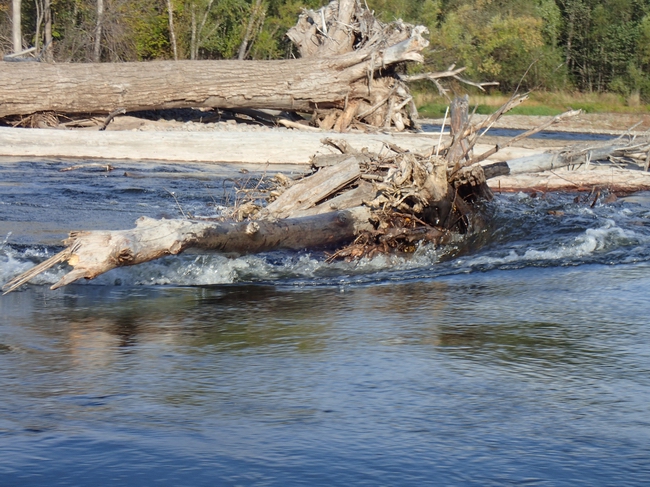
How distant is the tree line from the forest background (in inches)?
2.3

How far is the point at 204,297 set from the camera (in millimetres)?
5559

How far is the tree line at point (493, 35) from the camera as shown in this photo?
40.2m

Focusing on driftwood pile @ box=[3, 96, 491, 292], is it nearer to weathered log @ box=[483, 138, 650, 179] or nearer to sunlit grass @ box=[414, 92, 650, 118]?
weathered log @ box=[483, 138, 650, 179]

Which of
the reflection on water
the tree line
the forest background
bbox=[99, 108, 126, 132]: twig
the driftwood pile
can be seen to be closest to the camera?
the reflection on water

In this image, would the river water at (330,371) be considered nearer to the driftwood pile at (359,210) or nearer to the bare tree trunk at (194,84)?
the driftwood pile at (359,210)

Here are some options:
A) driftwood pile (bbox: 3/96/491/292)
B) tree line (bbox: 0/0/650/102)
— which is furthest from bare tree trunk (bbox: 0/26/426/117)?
tree line (bbox: 0/0/650/102)

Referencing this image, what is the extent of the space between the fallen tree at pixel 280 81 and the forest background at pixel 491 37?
20132 millimetres

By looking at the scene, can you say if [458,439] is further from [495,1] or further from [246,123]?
[495,1]

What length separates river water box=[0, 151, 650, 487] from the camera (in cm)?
289

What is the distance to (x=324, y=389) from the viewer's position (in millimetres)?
3619

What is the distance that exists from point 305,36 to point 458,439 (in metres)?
15.4

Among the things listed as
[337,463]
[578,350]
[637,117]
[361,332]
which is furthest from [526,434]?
[637,117]

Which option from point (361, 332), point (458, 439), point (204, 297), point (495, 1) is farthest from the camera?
point (495, 1)

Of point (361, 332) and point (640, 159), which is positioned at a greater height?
point (640, 159)
